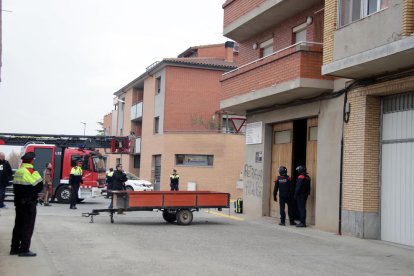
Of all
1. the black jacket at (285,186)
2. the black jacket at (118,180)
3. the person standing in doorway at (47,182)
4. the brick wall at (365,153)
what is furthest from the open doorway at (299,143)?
the person standing in doorway at (47,182)

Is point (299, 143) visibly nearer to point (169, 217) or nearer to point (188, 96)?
point (169, 217)

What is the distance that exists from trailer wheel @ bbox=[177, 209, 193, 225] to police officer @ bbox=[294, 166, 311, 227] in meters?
3.13

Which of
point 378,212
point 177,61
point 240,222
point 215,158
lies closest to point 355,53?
point 378,212

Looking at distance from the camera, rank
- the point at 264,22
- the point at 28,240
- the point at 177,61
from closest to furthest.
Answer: the point at 28,240 < the point at 264,22 < the point at 177,61

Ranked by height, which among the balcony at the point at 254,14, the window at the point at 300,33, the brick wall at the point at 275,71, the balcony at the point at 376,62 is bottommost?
the balcony at the point at 376,62

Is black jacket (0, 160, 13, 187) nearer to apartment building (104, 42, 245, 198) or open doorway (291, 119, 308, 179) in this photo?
open doorway (291, 119, 308, 179)

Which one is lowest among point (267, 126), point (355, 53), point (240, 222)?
point (240, 222)

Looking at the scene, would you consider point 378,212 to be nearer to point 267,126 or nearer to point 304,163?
point 304,163

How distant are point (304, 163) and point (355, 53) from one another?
5.90 meters

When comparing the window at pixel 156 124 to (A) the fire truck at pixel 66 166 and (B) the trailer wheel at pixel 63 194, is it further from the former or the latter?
(B) the trailer wheel at pixel 63 194

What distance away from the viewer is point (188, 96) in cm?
3891

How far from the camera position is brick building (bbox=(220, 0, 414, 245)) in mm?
12094

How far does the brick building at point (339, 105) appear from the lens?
1209 centimetres

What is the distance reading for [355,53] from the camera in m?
12.3
